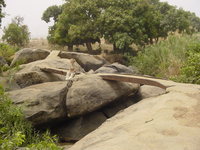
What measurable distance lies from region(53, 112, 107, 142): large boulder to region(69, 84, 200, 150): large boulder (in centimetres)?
223

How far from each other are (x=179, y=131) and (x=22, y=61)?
734 cm

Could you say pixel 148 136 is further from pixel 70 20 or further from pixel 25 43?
pixel 25 43

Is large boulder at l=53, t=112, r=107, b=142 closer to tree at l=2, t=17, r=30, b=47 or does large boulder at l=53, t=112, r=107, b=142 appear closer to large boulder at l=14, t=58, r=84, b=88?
large boulder at l=14, t=58, r=84, b=88

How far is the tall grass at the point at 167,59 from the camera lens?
675 cm

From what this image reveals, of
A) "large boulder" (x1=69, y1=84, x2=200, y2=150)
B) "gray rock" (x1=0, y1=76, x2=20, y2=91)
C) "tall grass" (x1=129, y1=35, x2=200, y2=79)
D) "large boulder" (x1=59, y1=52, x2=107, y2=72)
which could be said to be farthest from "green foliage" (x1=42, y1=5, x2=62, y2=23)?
"large boulder" (x1=69, y1=84, x2=200, y2=150)

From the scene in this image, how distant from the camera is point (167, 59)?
287 inches

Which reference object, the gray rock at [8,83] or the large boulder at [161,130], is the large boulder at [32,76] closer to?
the gray rock at [8,83]

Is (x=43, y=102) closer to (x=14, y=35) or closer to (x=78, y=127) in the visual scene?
(x=78, y=127)

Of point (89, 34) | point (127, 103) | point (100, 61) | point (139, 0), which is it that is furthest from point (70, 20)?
point (127, 103)

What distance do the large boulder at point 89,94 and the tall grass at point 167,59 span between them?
219 cm

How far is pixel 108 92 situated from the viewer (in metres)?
4.84

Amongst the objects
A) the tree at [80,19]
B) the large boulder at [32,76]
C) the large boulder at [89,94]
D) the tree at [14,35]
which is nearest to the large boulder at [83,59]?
the large boulder at [32,76]

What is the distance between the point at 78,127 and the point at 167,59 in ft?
13.6

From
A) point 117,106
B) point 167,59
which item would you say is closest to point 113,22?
point 167,59
